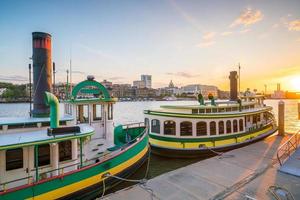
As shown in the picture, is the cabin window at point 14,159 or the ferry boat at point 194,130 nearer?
the cabin window at point 14,159

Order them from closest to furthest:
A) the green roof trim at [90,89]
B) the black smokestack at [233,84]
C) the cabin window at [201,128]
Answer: the green roof trim at [90,89] < the cabin window at [201,128] < the black smokestack at [233,84]

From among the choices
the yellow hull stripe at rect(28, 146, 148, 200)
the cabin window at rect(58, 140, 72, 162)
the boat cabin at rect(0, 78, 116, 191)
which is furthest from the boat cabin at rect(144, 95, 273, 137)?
the cabin window at rect(58, 140, 72, 162)

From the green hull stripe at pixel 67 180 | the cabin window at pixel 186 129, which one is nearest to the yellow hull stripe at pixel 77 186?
the green hull stripe at pixel 67 180

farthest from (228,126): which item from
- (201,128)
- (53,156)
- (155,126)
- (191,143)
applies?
(53,156)

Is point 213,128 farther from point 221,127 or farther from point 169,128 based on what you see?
point 169,128

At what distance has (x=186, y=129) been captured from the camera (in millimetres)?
13148

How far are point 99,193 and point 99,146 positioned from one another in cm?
318

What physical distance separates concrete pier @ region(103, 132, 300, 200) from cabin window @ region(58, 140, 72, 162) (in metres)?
2.58

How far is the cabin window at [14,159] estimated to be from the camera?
640cm

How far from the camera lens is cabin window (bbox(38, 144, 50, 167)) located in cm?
702

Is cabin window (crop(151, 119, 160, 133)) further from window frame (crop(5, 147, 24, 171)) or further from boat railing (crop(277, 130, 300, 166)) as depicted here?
window frame (crop(5, 147, 24, 171))

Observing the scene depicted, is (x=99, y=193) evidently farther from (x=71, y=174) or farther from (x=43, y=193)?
(x=43, y=193)

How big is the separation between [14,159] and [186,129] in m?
10.1

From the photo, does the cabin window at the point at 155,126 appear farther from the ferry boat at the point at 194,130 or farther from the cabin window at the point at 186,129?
the cabin window at the point at 186,129
